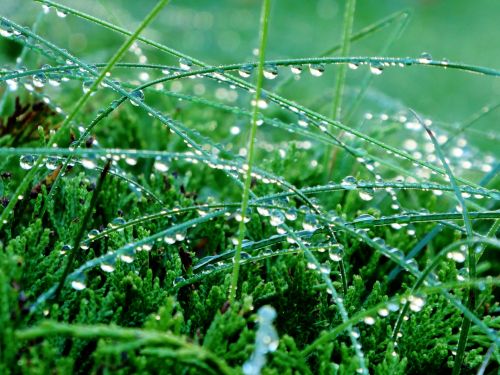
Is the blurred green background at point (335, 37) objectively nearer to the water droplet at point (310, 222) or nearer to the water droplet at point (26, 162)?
the water droplet at point (26, 162)

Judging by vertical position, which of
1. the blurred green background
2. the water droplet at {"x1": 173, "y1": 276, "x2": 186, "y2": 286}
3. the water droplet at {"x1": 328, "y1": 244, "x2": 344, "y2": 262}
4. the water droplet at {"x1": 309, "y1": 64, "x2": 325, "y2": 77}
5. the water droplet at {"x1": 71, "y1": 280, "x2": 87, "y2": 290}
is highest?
the blurred green background

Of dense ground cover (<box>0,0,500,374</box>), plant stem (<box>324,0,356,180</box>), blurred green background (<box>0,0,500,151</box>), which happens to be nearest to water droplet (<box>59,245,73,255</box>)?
dense ground cover (<box>0,0,500,374</box>)

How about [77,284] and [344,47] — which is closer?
[77,284]

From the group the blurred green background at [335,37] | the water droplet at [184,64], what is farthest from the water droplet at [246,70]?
the blurred green background at [335,37]

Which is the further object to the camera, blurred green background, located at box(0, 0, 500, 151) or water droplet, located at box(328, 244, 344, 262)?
blurred green background, located at box(0, 0, 500, 151)

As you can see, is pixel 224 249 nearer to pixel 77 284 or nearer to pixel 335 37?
pixel 77 284

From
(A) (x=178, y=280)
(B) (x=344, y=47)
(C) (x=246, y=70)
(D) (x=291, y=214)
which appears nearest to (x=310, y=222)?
(D) (x=291, y=214)

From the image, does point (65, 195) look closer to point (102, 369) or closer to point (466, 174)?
point (102, 369)

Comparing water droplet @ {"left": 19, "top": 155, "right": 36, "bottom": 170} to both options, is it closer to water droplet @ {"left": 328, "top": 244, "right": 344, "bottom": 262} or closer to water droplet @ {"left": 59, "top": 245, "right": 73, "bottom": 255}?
water droplet @ {"left": 59, "top": 245, "right": 73, "bottom": 255}

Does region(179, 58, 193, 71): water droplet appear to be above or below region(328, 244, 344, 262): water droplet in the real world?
above

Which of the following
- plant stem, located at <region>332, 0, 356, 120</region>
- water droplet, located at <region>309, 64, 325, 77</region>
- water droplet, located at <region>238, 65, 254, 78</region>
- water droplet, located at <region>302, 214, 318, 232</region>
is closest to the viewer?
water droplet, located at <region>302, 214, 318, 232</region>
